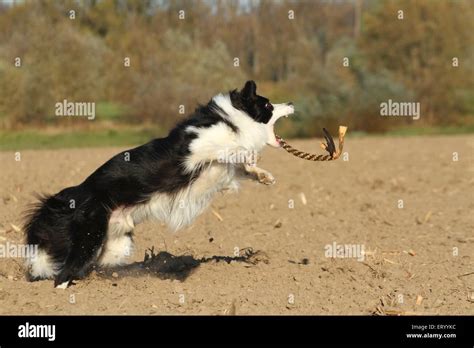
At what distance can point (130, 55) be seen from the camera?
135ft

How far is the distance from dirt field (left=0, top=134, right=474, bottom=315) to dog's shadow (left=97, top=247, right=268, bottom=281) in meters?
0.04

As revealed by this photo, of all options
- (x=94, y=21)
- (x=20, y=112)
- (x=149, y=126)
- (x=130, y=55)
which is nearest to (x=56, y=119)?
(x=20, y=112)

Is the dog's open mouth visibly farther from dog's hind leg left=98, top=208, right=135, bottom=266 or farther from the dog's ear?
dog's hind leg left=98, top=208, right=135, bottom=266

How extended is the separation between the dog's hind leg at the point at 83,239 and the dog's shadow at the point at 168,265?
472 mm

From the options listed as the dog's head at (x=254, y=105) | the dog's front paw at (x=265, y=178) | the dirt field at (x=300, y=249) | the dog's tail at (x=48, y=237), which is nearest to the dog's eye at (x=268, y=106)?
the dog's head at (x=254, y=105)

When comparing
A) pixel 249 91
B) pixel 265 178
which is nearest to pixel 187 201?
pixel 265 178

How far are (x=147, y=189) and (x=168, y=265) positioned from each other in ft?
5.20

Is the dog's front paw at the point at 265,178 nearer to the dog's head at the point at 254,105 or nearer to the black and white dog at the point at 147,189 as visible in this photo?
the black and white dog at the point at 147,189

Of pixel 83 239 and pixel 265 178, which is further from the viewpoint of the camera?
pixel 265 178

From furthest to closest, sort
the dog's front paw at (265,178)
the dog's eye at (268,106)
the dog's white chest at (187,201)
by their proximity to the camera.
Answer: the dog's eye at (268,106)
the dog's front paw at (265,178)
the dog's white chest at (187,201)

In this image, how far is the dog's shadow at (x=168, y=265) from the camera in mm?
8839

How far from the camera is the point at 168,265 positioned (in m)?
9.49

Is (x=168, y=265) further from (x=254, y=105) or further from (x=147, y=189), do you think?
(x=254, y=105)

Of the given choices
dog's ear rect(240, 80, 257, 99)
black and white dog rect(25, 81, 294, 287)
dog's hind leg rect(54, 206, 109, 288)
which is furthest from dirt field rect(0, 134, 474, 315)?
dog's ear rect(240, 80, 257, 99)
